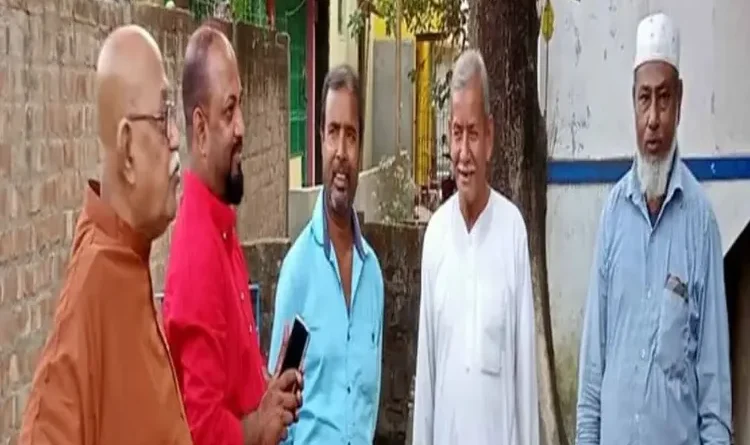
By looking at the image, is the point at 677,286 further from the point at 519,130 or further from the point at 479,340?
the point at 519,130

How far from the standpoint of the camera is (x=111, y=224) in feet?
8.21

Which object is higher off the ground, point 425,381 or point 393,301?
point 425,381

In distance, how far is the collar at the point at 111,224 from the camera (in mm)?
2500

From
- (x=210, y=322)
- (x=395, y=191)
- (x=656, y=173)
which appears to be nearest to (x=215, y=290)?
(x=210, y=322)

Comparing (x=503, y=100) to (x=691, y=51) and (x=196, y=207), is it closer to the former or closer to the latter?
(x=691, y=51)

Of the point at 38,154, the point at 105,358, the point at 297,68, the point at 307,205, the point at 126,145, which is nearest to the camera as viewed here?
the point at 105,358

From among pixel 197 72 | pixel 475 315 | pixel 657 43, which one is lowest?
pixel 475 315

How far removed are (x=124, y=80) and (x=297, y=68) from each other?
1251 cm

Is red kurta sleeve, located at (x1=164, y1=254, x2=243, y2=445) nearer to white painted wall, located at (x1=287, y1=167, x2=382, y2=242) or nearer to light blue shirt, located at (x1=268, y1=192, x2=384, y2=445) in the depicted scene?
light blue shirt, located at (x1=268, y1=192, x2=384, y2=445)

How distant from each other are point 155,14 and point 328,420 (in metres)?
3.54

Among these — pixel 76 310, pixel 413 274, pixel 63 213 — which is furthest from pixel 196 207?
pixel 413 274

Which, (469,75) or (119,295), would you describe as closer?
(119,295)

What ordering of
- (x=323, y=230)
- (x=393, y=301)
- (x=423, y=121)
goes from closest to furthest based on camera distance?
(x=323, y=230)
(x=393, y=301)
(x=423, y=121)

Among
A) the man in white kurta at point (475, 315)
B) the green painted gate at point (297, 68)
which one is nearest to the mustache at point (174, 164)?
the man in white kurta at point (475, 315)
